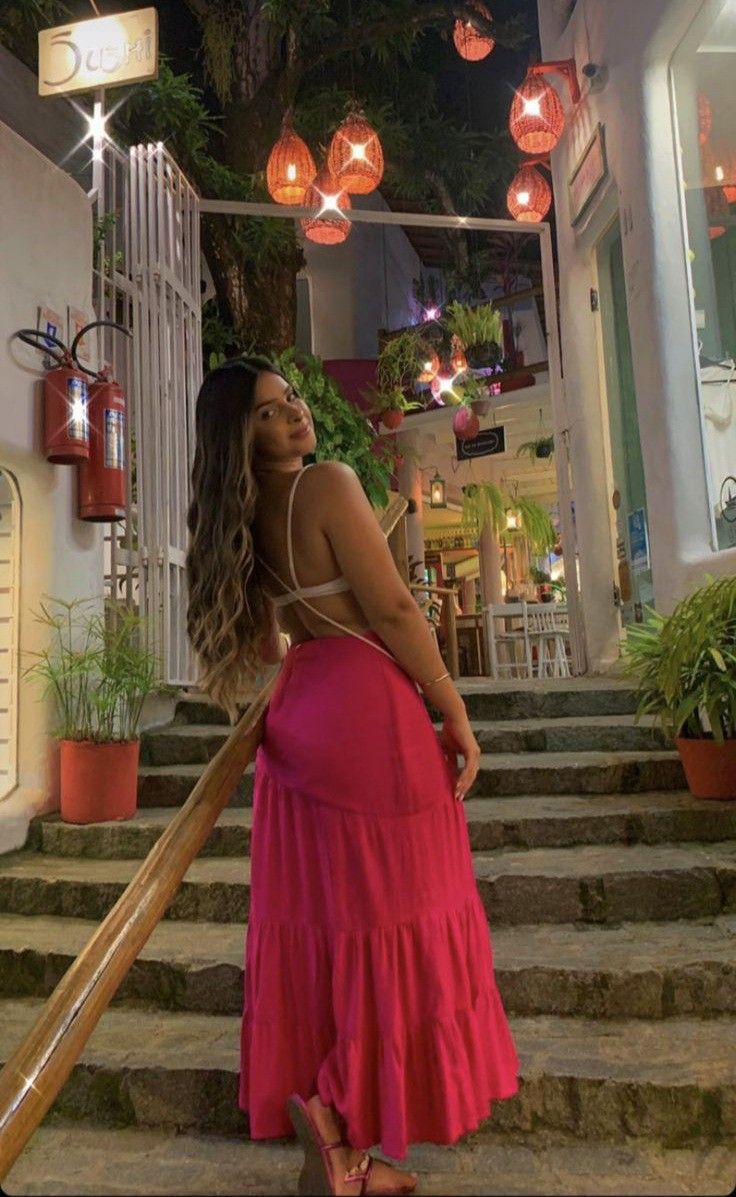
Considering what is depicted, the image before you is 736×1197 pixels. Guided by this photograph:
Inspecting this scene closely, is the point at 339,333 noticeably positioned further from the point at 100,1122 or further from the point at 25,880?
the point at 100,1122

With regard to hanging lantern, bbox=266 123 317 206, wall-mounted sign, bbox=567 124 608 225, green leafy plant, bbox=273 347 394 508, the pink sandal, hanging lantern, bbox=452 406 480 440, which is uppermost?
hanging lantern, bbox=266 123 317 206

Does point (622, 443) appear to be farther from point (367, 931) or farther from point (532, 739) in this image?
point (367, 931)

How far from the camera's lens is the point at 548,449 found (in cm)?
1109

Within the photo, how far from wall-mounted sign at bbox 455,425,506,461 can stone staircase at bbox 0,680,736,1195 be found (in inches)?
276

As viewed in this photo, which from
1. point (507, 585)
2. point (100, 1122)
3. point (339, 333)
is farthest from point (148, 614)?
Answer: point (507, 585)

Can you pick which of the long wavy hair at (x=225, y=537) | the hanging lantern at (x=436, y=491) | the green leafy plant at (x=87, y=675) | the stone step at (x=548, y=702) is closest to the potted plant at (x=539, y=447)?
the hanging lantern at (x=436, y=491)

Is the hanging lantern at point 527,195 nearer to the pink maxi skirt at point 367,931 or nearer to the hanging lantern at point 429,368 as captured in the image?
the hanging lantern at point 429,368

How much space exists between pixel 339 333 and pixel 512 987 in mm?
11011

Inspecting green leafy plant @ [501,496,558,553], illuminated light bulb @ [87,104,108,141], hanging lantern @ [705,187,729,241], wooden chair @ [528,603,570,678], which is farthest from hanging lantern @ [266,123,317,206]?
green leafy plant @ [501,496,558,553]

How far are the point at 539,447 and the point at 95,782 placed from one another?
8886 millimetres

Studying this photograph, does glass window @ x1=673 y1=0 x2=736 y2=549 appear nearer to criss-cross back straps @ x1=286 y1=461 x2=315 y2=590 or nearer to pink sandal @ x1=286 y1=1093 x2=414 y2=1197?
criss-cross back straps @ x1=286 y1=461 x2=315 y2=590

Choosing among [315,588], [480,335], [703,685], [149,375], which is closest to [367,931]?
[315,588]

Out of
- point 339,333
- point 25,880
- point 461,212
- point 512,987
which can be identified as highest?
point 461,212

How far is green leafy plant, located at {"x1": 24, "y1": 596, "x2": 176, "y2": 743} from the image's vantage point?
3.59 metres
